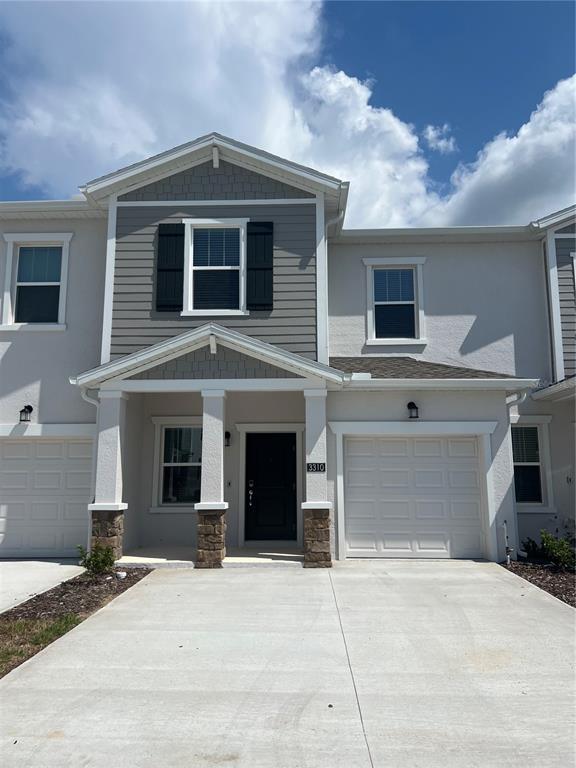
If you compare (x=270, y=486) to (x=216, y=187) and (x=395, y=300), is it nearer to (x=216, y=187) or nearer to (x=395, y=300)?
(x=395, y=300)

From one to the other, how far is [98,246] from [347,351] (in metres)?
5.39

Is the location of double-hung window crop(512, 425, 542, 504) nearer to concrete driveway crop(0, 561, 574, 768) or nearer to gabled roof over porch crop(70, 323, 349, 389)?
concrete driveway crop(0, 561, 574, 768)

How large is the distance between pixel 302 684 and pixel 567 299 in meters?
9.60

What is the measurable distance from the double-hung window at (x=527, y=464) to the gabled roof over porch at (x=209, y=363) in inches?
170

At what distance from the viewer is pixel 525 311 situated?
11.2 metres

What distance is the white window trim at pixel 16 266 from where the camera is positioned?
34.2ft

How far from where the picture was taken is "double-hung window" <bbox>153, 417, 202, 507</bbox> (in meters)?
10.7

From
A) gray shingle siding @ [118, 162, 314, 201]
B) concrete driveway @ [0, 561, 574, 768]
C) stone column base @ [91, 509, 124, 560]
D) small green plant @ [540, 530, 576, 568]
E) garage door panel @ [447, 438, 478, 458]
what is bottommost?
concrete driveway @ [0, 561, 574, 768]

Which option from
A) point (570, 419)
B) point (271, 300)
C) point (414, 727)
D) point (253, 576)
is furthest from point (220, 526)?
point (570, 419)

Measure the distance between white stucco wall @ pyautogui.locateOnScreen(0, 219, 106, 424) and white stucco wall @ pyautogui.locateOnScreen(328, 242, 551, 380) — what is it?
4757 millimetres

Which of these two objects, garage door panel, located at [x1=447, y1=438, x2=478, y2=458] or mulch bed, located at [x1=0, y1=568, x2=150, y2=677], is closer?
mulch bed, located at [x1=0, y1=568, x2=150, y2=677]

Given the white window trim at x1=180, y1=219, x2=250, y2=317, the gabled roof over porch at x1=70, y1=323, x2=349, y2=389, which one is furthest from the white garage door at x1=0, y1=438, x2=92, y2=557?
the white window trim at x1=180, y1=219, x2=250, y2=317

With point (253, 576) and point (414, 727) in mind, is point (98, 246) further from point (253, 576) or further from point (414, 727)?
point (414, 727)

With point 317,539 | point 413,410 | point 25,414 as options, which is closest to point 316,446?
point 317,539
